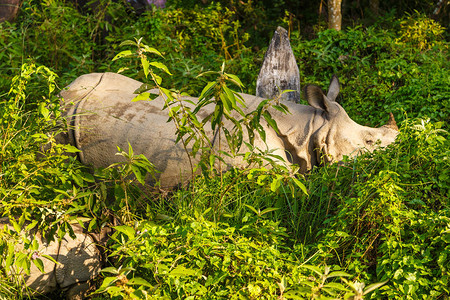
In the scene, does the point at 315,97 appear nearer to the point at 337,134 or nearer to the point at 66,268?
the point at 337,134

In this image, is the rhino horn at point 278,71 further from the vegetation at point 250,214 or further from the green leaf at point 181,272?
the green leaf at point 181,272

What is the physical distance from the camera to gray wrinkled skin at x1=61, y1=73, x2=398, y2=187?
12.7 feet

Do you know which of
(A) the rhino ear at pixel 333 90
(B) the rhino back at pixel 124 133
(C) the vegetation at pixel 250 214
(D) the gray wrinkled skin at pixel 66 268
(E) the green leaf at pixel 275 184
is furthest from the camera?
(A) the rhino ear at pixel 333 90

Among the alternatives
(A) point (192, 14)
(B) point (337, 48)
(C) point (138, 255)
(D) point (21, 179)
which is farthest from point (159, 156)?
(A) point (192, 14)

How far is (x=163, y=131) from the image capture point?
3.92 meters

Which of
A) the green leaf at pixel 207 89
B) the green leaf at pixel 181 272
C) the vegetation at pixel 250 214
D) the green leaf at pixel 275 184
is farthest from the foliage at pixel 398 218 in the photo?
the green leaf at pixel 207 89

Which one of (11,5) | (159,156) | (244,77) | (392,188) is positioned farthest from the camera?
(11,5)

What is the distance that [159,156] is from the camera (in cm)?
385

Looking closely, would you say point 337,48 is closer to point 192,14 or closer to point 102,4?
point 192,14

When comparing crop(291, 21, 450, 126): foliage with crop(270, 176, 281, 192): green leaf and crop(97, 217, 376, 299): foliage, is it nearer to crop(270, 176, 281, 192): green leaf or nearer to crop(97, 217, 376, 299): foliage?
crop(270, 176, 281, 192): green leaf

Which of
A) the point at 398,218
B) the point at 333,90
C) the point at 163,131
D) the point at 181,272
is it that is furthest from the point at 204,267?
the point at 333,90

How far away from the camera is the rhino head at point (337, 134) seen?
13.4 ft

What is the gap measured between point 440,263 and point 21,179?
8.14 feet

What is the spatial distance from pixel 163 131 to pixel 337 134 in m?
1.43
